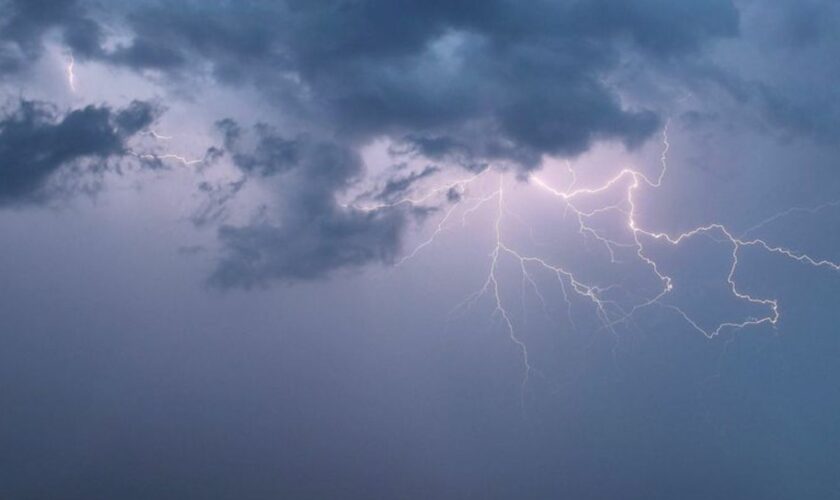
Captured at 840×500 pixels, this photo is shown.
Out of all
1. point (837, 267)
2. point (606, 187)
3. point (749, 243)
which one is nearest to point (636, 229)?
point (606, 187)

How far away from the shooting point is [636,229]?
2703 cm

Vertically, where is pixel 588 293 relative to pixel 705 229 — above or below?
below

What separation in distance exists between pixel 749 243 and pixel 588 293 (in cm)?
465

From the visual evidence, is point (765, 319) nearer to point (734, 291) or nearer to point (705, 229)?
point (734, 291)

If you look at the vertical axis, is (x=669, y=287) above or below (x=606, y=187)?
Result: below

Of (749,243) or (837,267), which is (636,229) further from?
(837,267)

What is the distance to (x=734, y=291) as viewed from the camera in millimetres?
27547

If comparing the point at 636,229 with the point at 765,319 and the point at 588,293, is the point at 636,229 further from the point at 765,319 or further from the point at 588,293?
the point at 765,319

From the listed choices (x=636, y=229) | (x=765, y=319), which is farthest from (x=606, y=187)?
(x=765, y=319)

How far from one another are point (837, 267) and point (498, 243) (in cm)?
941

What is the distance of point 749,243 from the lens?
2748cm

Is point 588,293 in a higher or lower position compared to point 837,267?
lower

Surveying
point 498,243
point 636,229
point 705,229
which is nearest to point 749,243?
point 705,229

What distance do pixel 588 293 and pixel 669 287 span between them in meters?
2.28
